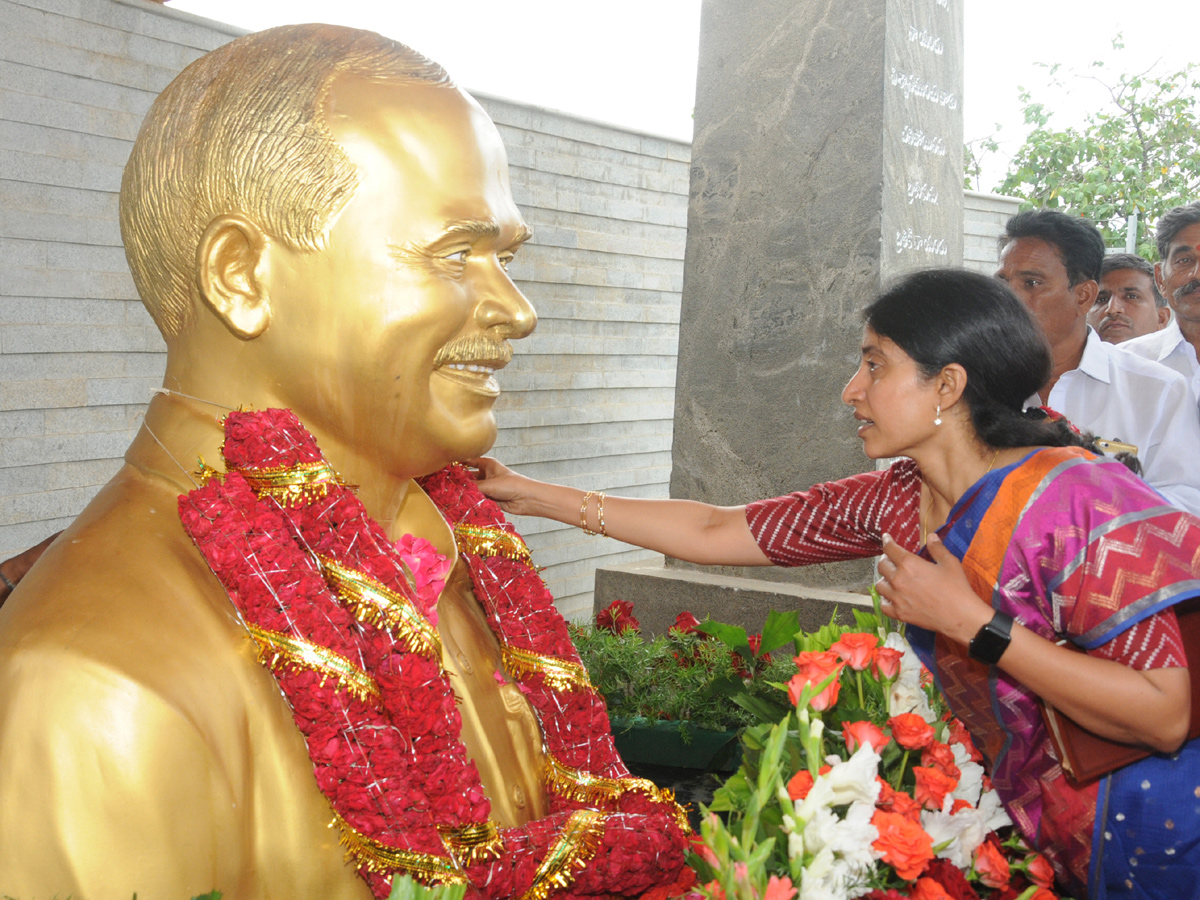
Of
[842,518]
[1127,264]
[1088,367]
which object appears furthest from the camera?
[1127,264]

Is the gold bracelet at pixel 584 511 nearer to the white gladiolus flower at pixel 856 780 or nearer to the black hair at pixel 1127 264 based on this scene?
the white gladiolus flower at pixel 856 780

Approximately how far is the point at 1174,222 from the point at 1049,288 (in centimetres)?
60

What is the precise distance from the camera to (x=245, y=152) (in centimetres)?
163

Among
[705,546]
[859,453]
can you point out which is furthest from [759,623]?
[705,546]

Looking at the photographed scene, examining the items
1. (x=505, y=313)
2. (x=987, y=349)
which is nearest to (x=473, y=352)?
(x=505, y=313)

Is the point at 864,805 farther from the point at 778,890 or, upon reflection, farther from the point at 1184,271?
the point at 1184,271

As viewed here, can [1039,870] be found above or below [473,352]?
below

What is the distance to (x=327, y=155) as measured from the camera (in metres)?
1.63

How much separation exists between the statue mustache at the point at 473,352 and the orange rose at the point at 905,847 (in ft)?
3.30

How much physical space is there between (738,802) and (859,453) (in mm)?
2727

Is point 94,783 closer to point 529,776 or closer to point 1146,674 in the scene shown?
point 529,776

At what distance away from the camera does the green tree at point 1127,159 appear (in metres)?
13.0

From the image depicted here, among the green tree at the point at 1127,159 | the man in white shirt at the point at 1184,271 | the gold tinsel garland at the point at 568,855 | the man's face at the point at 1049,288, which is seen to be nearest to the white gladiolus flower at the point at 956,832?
the gold tinsel garland at the point at 568,855

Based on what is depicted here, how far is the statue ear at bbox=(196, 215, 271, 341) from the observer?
1.63 m
